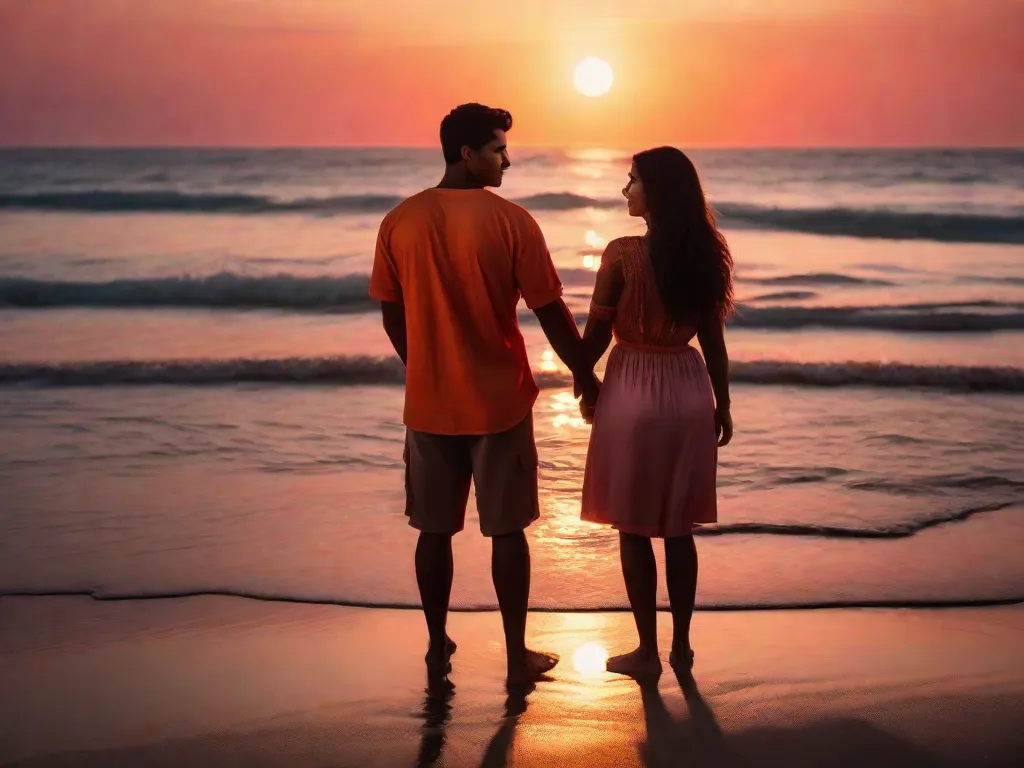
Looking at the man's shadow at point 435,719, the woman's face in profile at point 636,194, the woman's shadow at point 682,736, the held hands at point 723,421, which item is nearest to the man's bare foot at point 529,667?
the man's shadow at point 435,719

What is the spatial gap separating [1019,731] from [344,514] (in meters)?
2.73

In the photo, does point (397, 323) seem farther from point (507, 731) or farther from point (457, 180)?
point (507, 731)

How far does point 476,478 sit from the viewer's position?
118 inches

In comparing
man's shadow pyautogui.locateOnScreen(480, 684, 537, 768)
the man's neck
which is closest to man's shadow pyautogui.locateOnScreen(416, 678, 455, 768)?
man's shadow pyautogui.locateOnScreen(480, 684, 537, 768)

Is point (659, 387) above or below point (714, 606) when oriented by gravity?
above

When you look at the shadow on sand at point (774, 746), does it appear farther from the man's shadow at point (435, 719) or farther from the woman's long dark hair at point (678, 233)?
the woman's long dark hair at point (678, 233)

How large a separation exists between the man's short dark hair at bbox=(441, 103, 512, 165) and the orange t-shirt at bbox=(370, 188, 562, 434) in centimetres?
11

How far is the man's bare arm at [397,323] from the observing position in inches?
121

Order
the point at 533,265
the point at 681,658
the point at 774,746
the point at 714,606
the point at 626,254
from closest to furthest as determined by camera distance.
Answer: the point at 774,746, the point at 533,265, the point at 626,254, the point at 681,658, the point at 714,606

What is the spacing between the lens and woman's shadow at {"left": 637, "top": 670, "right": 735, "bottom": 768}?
100 inches

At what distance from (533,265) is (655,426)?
544 millimetres

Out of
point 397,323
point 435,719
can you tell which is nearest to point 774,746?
point 435,719

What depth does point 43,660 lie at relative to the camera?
3.15 m

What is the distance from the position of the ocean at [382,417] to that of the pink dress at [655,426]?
638mm
